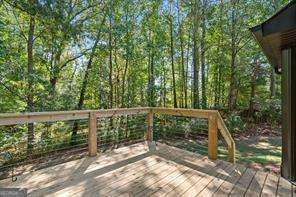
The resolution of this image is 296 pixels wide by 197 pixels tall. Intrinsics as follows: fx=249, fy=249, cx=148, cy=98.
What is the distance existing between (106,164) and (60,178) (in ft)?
2.69

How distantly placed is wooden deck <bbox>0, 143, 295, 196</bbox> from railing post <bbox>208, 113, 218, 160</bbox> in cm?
16

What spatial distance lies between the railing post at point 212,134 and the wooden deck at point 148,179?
16cm

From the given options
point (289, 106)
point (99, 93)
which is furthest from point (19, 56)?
point (289, 106)

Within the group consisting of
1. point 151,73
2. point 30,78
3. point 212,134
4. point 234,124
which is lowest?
point 234,124

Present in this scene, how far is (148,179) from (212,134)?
1486mm

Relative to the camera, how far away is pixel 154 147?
5.12 m

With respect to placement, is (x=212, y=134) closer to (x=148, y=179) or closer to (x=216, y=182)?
(x=216, y=182)

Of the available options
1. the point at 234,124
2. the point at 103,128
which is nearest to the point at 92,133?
the point at 103,128

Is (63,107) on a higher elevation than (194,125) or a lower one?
higher

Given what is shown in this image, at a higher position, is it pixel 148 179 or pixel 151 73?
pixel 151 73

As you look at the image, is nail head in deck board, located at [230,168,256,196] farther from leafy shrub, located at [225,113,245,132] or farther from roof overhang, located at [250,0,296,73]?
leafy shrub, located at [225,113,245,132]

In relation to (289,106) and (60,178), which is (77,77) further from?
(289,106)

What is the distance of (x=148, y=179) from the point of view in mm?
3369

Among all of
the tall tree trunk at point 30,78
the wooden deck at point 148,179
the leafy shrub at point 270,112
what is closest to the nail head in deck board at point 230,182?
the wooden deck at point 148,179
